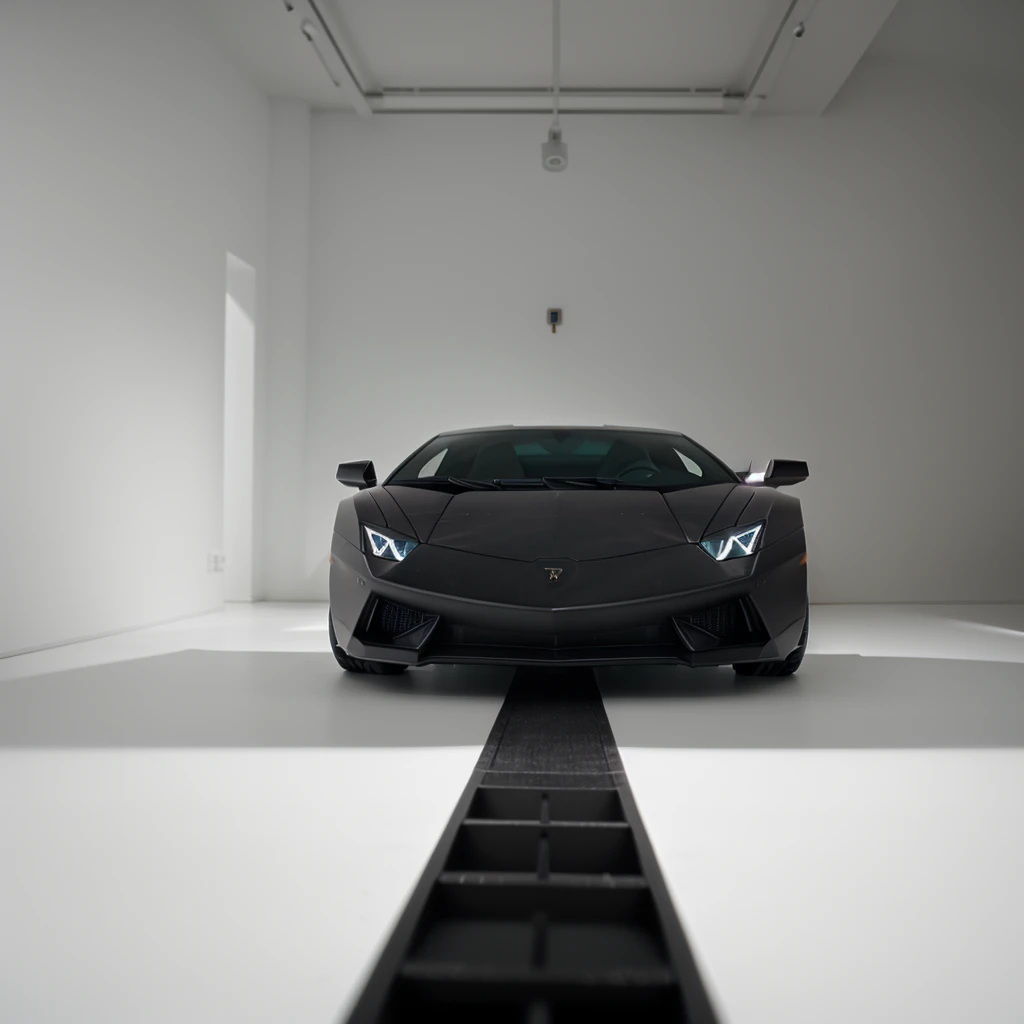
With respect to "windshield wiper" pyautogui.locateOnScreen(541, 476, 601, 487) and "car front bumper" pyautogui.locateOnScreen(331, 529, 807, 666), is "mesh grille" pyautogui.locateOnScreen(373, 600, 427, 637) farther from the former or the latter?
"windshield wiper" pyautogui.locateOnScreen(541, 476, 601, 487)

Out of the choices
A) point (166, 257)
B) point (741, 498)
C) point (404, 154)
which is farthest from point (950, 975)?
point (404, 154)

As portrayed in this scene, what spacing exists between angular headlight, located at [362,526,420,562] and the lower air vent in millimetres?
789

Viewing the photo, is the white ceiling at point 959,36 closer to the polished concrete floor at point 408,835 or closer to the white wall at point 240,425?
the white wall at point 240,425

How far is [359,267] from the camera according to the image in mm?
6785

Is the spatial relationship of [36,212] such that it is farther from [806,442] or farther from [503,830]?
[806,442]

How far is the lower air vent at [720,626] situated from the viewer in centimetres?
236

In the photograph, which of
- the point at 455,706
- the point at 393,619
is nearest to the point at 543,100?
the point at 393,619

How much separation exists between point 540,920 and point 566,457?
7.65ft

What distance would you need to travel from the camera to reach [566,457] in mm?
3225

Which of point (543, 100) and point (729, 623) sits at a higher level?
point (543, 100)

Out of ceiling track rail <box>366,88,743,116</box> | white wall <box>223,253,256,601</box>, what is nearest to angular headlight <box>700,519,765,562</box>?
white wall <box>223,253,256,601</box>

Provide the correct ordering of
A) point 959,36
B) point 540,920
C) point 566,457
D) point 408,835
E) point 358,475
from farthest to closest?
1. point 959,36
2. point 566,457
3. point 358,475
4. point 408,835
5. point 540,920

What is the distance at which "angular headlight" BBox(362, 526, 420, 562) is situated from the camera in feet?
8.18

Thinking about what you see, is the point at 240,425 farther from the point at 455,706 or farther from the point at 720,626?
the point at 720,626
